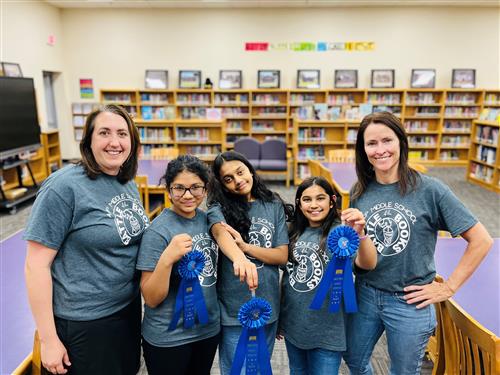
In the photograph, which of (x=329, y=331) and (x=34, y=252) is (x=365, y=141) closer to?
(x=329, y=331)

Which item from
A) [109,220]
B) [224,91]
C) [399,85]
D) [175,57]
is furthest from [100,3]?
[109,220]

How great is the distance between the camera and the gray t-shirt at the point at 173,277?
4.22 feet

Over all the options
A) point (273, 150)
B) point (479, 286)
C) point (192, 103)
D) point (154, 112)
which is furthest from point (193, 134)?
point (479, 286)

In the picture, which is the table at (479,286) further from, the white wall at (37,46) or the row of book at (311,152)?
the white wall at (37,46)

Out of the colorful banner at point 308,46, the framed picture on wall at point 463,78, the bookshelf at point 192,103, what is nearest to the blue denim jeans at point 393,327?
the bookshelf at point 192,103

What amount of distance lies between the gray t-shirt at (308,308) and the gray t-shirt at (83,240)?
2.06 feet

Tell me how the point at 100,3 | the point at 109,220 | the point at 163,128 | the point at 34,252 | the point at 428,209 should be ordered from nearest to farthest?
the point at 34,252 < the point at 109,220 < the point at 428,209 < the point at 163,128 < the point at 100,3

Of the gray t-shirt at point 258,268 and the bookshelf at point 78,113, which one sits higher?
the bookshelf at point 78,113

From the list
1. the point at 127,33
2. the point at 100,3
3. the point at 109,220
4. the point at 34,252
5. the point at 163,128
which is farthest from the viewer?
the point at 127,33

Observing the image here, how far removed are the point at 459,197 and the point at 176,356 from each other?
6.19 m

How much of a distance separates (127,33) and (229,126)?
326cm

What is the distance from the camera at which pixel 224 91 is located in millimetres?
8875

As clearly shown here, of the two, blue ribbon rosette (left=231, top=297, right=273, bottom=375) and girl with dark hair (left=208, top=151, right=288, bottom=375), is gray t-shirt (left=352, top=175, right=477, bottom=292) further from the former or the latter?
blue ribbon rosette (left=231, top=297, right=273, bottom=375)

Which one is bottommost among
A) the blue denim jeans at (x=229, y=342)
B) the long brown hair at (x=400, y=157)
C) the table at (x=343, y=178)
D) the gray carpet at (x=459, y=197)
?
the gray carpet at (x=459, y=197)
